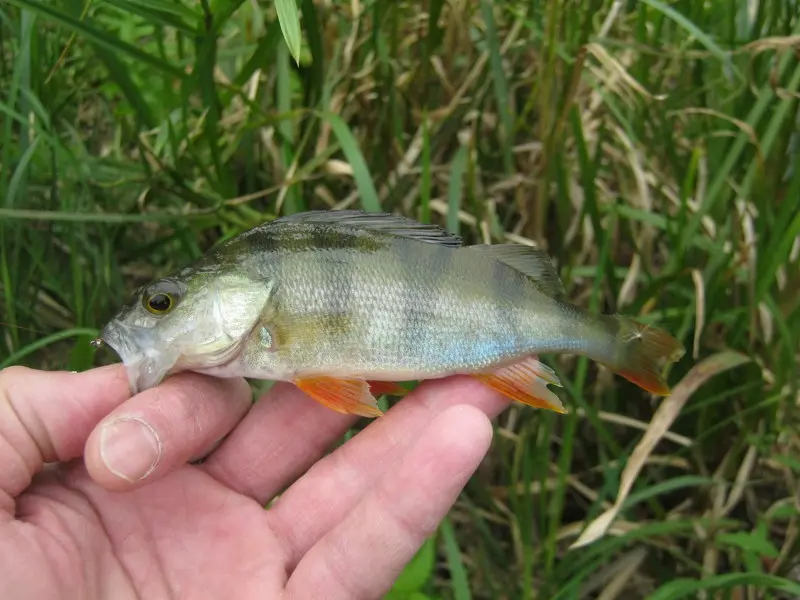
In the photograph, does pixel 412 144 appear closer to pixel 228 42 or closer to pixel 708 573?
pixel 228 42

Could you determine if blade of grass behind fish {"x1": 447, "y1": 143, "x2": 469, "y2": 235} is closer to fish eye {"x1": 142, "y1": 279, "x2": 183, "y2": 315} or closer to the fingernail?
fish eye {"x1": 142, "y1": 279, "x2": 183, "y2": 315}

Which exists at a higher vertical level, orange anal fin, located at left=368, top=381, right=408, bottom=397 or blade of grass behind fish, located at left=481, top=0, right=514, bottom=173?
blade of grass behind fish, located at left=481, top=0, right=514, bottom=173

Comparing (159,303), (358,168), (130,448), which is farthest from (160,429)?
(358,168)

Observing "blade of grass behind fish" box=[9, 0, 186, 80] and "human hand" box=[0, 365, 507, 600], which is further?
"blade of grass behind fish" box=[9, 0, 186, 80]

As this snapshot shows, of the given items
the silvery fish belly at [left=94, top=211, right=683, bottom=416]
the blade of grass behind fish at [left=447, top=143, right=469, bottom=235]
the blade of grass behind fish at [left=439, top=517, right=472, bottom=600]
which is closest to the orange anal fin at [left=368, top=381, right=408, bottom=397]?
the silvery fish belly at [left=94, top=211, right=683, bottom=416]

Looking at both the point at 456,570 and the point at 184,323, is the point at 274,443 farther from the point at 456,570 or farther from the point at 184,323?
the point at 456,570

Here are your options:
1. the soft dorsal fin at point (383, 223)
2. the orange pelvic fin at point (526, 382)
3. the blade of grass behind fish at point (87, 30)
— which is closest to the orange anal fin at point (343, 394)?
the orange pelvic fin at point (526, 382)

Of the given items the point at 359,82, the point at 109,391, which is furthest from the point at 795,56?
the point at 109,391
